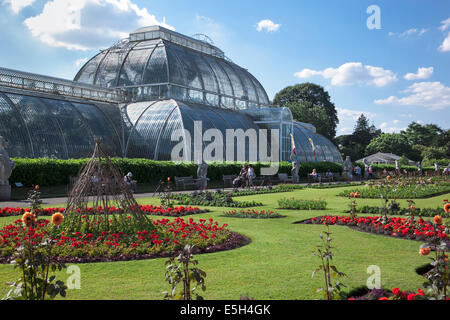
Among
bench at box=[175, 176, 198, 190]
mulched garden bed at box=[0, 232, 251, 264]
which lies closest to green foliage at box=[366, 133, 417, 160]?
bench at box=[175, 176, 198, 190]

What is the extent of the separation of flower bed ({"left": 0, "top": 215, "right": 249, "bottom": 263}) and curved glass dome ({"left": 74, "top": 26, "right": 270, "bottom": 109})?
30789mm

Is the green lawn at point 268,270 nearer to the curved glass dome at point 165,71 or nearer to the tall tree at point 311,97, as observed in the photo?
the curved glass dome at point 165,71

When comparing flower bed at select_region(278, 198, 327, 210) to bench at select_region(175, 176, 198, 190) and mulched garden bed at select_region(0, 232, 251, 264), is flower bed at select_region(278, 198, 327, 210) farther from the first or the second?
bench at select_region(175, 176, 198, 190)

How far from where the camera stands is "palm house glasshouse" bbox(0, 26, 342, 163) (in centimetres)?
2914

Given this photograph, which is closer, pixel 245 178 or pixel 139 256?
pixel 139 256

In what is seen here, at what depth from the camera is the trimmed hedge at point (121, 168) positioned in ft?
68.9

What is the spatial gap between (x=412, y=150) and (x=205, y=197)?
256 feet

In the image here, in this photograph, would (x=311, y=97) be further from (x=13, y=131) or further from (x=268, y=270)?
(x=268, y=270)

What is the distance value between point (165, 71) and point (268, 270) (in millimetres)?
34681

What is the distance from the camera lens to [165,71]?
1539 inches

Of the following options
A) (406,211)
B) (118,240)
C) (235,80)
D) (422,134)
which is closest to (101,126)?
(235,80)

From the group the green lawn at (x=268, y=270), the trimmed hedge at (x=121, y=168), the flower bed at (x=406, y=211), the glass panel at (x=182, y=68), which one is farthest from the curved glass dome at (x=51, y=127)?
the green lawn at (x=268, y=270)

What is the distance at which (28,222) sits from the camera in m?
4.13
